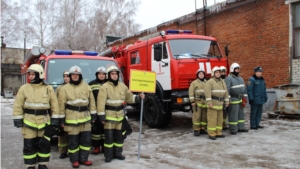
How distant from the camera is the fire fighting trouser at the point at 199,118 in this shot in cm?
688

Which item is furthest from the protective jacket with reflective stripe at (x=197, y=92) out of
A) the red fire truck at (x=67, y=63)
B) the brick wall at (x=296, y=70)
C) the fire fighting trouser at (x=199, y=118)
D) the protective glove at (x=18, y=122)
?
the brick wall at (x=296, y=70)

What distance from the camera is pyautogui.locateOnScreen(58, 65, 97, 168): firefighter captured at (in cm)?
→ 458

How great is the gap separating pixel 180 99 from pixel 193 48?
5.15 feet

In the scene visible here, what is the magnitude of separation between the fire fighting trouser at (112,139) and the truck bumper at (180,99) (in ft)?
7.84

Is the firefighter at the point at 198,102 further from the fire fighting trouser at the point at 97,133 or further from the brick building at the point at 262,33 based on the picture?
the brick building at the point at 262,33

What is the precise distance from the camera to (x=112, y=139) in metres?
4.90

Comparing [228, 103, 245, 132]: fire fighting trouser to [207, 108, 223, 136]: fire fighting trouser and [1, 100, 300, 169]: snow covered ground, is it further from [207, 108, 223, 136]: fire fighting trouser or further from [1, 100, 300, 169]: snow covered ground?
[207, 108, 223, 136]: fire fighting trouser

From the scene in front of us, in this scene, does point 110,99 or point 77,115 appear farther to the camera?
point 110,99

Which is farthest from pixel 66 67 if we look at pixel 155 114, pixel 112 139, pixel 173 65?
pixel 155 114

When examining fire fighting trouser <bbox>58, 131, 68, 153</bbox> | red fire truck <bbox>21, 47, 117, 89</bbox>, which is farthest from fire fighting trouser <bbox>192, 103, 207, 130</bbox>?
fire fighting trouser <bbox>58, 131, 68, 153</bbox>

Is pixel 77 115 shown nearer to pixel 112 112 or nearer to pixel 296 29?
pixel 112 112

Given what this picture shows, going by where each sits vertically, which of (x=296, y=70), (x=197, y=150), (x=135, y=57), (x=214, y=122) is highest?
(x=135, y=57)

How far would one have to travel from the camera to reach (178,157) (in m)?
5.05

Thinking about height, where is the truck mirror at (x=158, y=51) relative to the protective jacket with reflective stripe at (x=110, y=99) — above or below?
above
